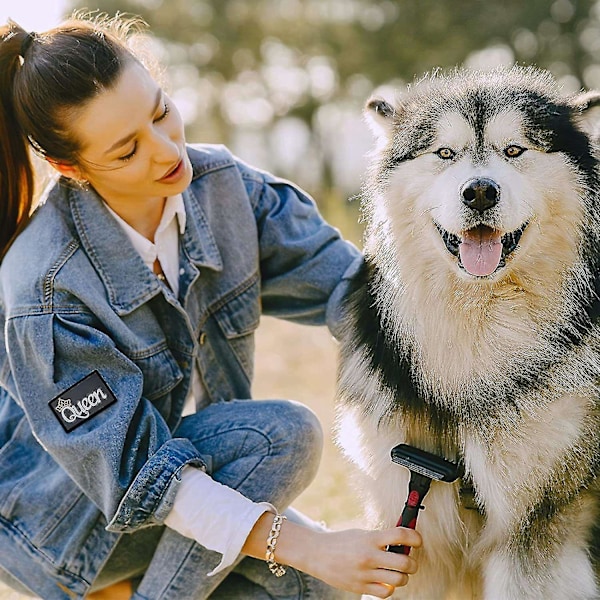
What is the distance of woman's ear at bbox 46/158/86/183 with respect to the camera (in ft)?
6.97

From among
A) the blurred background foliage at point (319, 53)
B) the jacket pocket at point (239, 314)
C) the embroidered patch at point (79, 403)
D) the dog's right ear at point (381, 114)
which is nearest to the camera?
the embroidered patch at point (79, 403)

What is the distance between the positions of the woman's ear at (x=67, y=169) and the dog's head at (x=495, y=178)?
817 millimetres

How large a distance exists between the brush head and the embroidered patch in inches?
28.6

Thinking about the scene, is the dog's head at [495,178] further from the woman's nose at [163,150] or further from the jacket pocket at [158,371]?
the jacket pocket at [158,371]

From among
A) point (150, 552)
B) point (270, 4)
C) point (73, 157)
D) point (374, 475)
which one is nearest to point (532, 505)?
point (374, 475)

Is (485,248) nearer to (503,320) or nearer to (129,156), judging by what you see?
(503,320)

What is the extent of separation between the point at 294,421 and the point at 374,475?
0.29m

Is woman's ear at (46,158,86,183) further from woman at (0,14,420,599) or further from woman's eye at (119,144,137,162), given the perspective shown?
woman's eye at (119,144,137,162)

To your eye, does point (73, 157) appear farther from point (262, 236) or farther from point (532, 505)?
point (532, 505)

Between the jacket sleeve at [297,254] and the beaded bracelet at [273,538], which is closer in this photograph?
the beaded bracelet at [273,538]

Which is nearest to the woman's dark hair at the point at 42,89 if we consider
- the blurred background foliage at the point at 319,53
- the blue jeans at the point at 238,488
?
the blue jeans at the point at 238,488

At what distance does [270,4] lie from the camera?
18094 millimetres

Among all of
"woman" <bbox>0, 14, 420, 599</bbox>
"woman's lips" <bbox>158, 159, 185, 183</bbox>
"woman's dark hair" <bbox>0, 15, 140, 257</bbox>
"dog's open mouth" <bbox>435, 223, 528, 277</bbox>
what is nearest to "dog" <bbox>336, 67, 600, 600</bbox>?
"dog's open mouth" <bbox>435, 223, 528, 277</bbox>

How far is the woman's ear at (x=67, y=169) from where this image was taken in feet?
6.97
